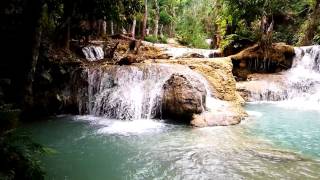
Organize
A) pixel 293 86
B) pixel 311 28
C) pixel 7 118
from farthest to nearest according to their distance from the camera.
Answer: pixel 311 28 < pixel 293 86 < pixel 7 118

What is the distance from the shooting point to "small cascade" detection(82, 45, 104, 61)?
16.5 meters

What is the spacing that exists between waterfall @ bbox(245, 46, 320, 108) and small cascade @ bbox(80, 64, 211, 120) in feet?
16.4

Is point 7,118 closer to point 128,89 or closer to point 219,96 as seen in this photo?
point 128,89

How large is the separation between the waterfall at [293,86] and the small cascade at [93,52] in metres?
6.63

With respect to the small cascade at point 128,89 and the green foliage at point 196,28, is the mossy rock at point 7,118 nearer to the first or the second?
the small cascade at point 128,89

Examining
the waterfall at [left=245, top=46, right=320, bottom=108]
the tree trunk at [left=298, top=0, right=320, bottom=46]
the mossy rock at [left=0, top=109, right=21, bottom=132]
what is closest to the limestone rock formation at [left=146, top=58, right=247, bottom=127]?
the waterfall at [left=245, top=46, right=320, bottom=108]

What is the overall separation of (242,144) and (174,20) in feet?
104

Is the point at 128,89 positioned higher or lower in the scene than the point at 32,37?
lower

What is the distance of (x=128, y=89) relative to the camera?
11992mm

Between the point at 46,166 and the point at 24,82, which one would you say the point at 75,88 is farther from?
the point at 24,82

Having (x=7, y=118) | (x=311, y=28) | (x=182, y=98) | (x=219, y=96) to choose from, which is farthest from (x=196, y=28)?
(x=7, y=118)

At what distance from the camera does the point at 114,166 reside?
7055 millimetres

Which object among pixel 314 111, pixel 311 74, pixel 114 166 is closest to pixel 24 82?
pixel 114 166

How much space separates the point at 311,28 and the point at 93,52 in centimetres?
1306
